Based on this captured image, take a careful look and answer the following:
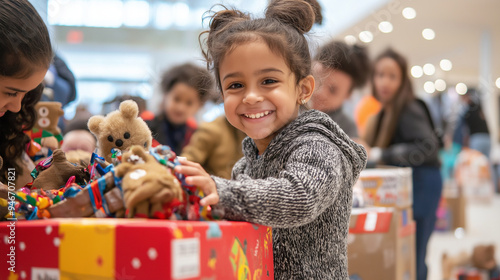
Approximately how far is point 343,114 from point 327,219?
1397 millimetres

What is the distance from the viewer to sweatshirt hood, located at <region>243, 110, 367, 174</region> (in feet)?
2.78

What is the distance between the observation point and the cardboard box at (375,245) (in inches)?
54.2

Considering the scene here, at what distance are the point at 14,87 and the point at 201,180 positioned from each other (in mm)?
437

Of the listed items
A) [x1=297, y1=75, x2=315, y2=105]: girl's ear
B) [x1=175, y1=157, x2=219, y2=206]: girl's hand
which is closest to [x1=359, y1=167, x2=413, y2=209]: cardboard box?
[x1=297, y1=75, x2=315, y2=105]: girl's ear

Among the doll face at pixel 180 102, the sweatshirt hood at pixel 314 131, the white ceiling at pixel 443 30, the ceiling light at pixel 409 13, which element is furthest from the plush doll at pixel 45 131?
the ceiling light at pixel 409 13

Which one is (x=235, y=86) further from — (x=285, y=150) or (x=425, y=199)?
(x=425, y=199)

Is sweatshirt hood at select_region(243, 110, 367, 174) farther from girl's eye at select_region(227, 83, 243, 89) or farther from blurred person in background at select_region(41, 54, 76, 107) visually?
blurred person in background at select_region(41, 54, 76, 107)

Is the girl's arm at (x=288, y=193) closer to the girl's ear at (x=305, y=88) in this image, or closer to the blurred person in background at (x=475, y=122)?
the girl's ear at (x=305, y=88)

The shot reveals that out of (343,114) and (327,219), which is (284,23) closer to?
(327,219)

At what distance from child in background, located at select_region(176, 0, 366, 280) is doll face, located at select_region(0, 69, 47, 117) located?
0.33 meters

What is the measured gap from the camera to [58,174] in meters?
0.82

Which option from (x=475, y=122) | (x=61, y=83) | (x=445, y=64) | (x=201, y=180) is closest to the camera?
(x=201, y=180)

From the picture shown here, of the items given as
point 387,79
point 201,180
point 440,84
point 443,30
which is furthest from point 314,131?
point 440,84

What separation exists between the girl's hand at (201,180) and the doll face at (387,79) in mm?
1822
